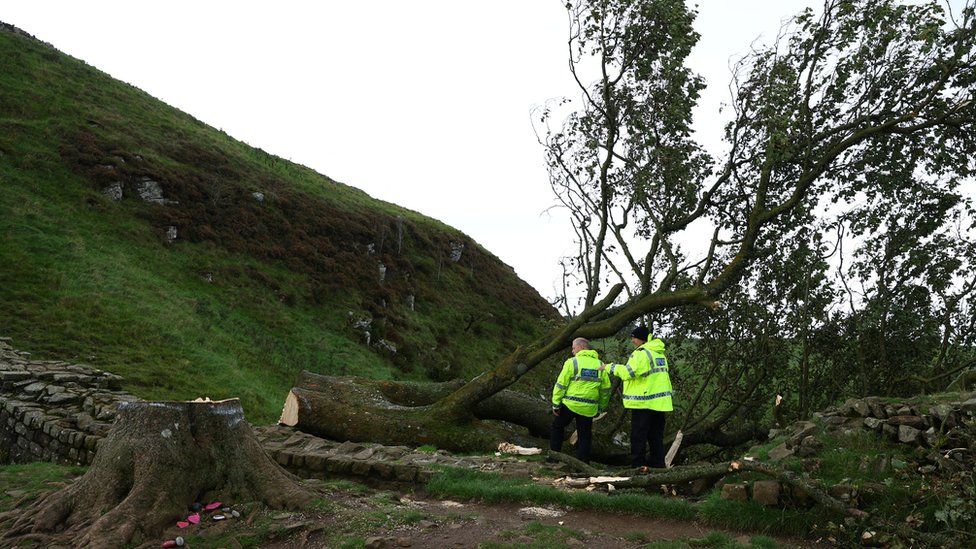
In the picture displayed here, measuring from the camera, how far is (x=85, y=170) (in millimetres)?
31375

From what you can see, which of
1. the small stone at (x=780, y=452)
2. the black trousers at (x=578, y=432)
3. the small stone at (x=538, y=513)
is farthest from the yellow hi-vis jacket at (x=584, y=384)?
the small stone at (x=538, y=513)

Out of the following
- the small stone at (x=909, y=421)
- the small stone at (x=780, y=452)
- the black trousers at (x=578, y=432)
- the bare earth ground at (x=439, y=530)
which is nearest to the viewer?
the bare earth ground at (x=439, y=530)

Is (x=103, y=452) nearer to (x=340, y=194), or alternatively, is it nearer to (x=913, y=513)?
(x=913, y=513)

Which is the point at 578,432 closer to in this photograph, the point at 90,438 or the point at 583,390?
the point at 583,390

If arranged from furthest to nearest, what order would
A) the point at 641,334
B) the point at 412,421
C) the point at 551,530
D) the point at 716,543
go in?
the point at 412,421 < the point at 641,334 < the point at 551,530 < the point at 716,543

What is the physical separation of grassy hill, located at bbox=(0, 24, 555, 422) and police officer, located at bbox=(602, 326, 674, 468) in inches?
582

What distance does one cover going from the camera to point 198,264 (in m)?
30.5

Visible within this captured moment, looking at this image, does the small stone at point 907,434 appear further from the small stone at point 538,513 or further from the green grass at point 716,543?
the small stone at point 538,513

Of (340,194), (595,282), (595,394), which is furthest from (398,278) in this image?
(595,394)

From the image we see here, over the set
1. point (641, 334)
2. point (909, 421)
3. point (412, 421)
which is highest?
point (641, 334)

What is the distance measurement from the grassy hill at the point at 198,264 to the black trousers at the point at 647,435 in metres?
14.8

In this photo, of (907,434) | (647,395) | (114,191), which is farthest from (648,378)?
(114,191)

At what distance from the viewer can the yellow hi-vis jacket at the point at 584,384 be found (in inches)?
390

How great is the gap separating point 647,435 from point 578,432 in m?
1.40
